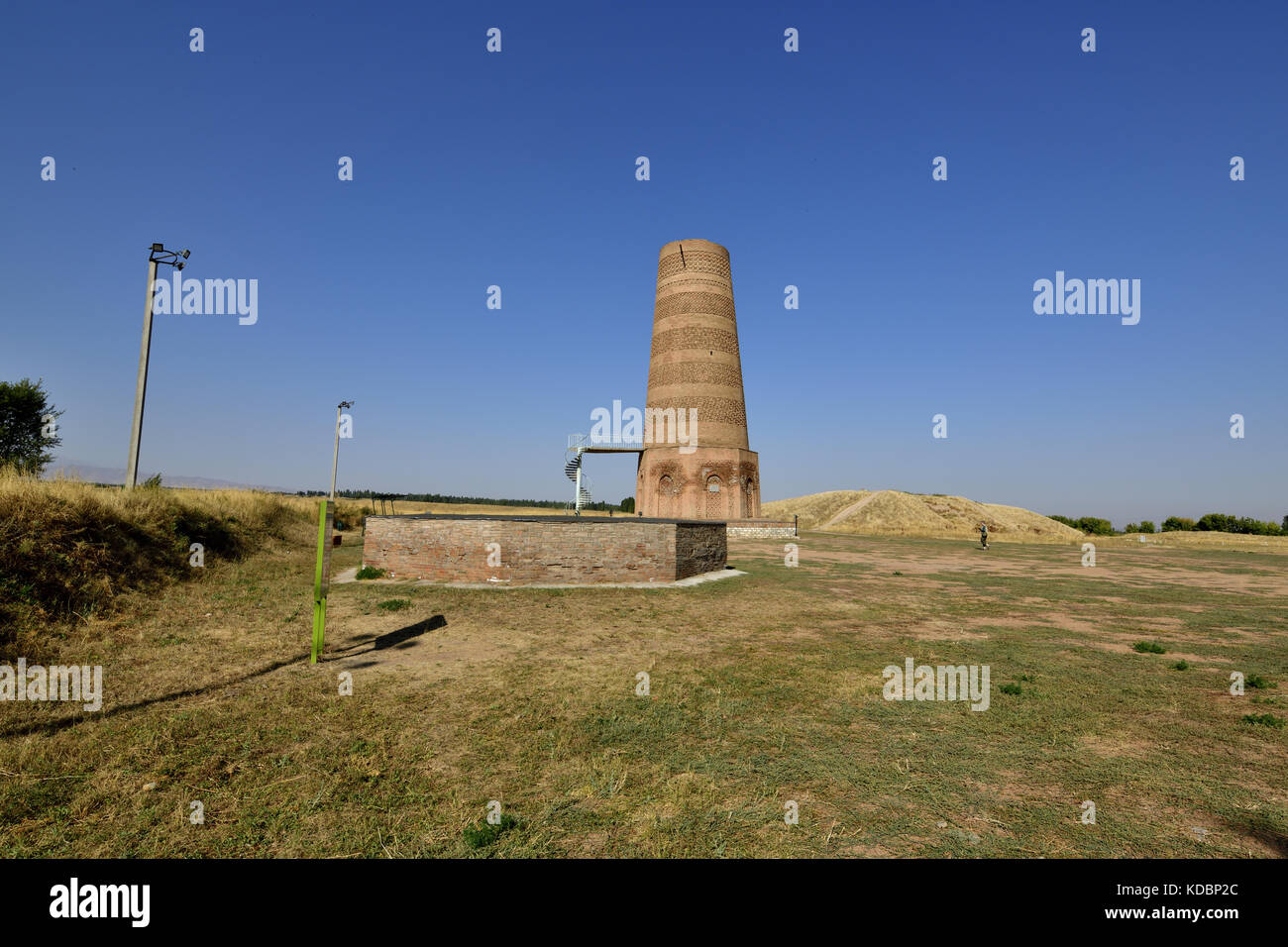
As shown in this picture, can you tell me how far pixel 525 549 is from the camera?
13008mm

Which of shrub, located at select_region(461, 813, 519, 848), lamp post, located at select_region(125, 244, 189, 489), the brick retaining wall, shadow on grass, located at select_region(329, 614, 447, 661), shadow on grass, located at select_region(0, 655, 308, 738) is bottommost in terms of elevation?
shadow on grass, located at select_region(329, 614, 447, 661)

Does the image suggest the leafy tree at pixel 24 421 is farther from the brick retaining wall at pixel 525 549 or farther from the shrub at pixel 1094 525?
the shrub at pixel 1094 525

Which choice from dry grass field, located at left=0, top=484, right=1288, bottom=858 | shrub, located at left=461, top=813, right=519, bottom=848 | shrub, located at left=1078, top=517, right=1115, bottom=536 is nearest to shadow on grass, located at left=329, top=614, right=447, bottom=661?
dry grass field, located at left=0, top=484, right=1288, bottom=858

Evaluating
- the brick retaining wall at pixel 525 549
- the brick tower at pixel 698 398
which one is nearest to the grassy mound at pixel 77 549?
the brick retaining wall at pixel 525 549

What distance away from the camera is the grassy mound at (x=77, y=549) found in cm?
794

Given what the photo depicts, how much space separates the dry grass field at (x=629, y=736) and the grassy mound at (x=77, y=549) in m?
0.16

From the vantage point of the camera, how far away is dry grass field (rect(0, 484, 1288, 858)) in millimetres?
3326

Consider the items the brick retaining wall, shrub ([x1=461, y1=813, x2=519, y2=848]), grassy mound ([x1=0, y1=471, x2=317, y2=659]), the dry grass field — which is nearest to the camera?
shrub ([x1=461, y1=813, x2=519, y2=848])

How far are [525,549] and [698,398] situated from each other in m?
19.3

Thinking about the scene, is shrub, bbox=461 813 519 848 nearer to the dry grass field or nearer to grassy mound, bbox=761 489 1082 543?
the dry grass field

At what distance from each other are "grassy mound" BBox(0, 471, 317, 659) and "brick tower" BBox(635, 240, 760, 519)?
20.7m

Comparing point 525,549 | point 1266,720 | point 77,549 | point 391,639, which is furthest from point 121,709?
point 1266,720
